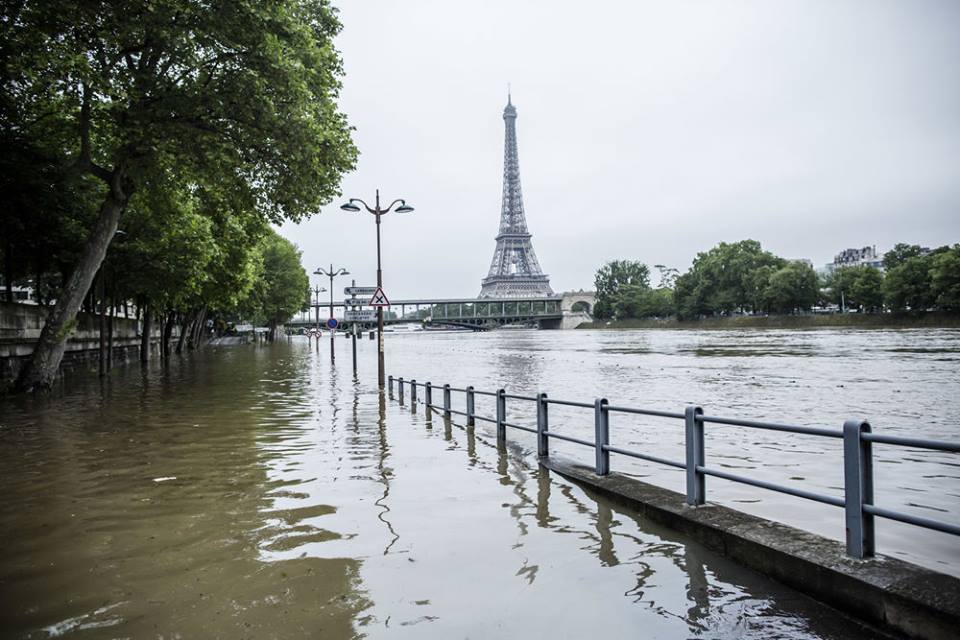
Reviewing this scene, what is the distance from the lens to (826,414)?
53.8 ft

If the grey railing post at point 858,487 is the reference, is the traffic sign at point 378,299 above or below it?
above

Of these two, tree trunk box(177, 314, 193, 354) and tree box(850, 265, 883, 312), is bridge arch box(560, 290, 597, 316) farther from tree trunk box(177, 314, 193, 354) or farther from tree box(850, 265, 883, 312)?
tree trunk box(177, 314, 193, 354)

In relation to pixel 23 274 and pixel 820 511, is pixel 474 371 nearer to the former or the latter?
pixel 23 274

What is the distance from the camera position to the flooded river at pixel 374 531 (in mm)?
4352

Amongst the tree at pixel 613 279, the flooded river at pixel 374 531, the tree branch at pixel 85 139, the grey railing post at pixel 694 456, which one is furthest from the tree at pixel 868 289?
the grey railing post at pixel 694 456

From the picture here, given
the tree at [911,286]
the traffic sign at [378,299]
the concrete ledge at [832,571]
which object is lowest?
the concrete ledge at [832,571]

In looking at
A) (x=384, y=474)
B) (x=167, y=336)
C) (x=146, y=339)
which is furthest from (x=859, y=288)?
(x=384, y=474)

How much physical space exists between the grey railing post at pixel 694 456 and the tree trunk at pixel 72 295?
18193mm

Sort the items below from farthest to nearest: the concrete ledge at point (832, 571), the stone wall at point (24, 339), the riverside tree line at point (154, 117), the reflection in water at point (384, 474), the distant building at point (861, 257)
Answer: the distant building at point (861, 257) < the stone wall at point (24, 339) < the riverside tree line at point (154, 117) < the reflection in water at point (384, 474) < the concrete ledge at point (832, 571)

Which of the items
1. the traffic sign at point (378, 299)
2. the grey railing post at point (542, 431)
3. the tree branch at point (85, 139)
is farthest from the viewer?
the traffic sign at point (378, 299)

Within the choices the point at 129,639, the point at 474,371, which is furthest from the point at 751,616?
the point at 474,371

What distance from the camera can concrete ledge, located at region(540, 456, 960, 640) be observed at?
3.90 meters

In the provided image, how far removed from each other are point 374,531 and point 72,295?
1720 cm

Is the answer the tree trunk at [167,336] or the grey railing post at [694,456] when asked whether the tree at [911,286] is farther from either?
the grey railing post at [694,456]
